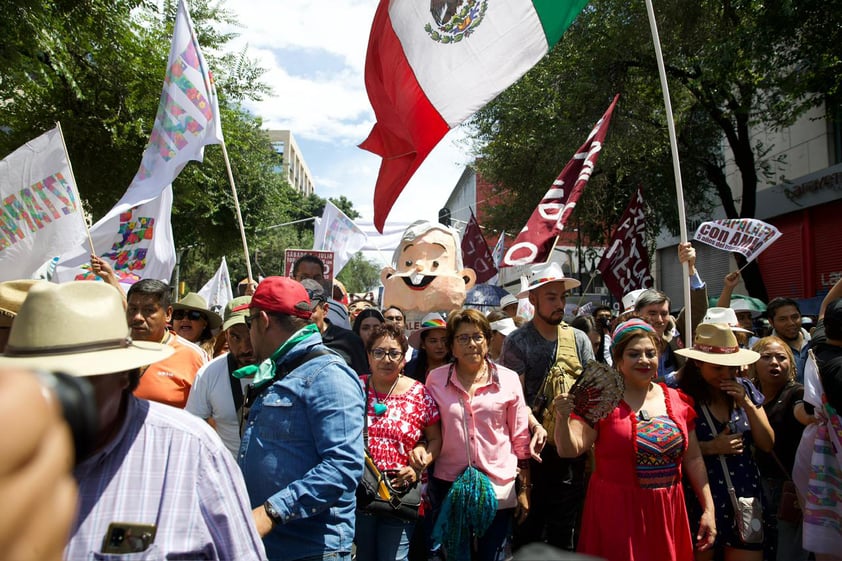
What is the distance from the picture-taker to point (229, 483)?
1651 mm

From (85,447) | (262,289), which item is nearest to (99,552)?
(85,447)

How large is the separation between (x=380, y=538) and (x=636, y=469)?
1.46 metres

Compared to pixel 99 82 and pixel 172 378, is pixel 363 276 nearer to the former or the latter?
pixel 99 82

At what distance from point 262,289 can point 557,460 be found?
261 cm

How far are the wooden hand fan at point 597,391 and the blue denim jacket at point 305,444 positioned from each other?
1.37 meters

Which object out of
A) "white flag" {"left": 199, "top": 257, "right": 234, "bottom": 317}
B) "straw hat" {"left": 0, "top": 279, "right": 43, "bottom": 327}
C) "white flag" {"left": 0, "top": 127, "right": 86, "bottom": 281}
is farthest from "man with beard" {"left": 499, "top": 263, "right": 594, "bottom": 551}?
"white flag" {"left": 199, "top": 257, "right": 234, "bottom": 317}

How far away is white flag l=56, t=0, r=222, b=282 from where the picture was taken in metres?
5.68

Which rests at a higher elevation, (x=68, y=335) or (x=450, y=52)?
(x=450, y=52)

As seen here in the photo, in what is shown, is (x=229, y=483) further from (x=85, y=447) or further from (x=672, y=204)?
(x=672, y=204)

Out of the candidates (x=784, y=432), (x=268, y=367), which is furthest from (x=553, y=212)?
(x=268, y=367)

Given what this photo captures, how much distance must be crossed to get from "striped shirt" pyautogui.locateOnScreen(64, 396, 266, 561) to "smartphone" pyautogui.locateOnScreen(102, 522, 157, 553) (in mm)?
11

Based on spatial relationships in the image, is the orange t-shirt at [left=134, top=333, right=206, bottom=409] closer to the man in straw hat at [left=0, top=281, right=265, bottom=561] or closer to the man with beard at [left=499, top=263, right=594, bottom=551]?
the man in straw hat at [left=0, top=281, right=265, bottom=561]

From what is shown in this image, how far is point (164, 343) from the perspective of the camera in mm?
3711

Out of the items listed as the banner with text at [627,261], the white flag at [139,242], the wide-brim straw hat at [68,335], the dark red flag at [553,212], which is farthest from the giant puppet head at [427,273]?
the wide-brim straw hat at [68,335]
